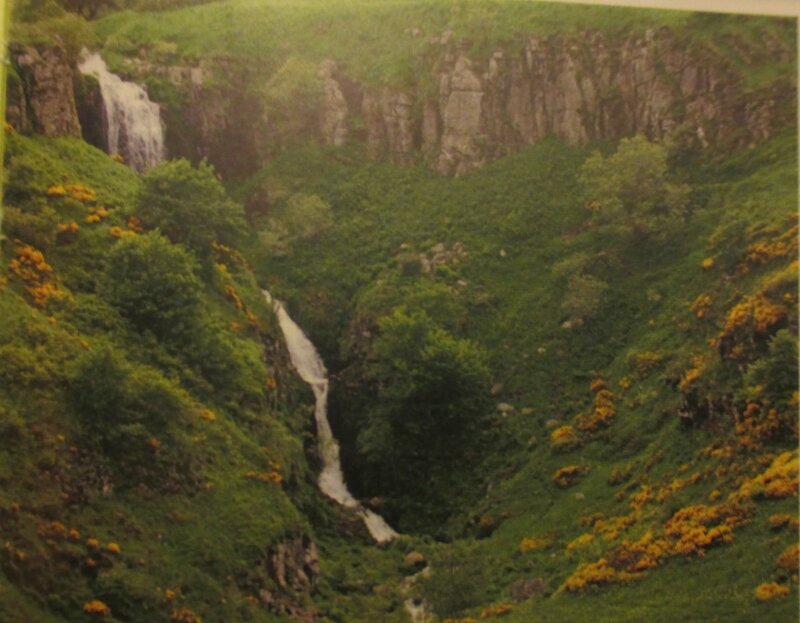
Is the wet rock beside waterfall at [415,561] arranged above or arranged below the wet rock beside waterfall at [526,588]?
below

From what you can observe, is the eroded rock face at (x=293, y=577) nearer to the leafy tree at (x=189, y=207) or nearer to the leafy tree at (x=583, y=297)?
the leafy tree at (x=189, y=207)

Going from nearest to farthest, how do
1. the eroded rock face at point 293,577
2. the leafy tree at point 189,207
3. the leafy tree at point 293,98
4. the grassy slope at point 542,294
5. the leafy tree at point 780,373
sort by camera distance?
the eroded rock face at point 293,577, the leafy tree at point 780,373, the grassy slope at point 542,294, the leafy tree at point 189,207, the leafy tree at point 293,98

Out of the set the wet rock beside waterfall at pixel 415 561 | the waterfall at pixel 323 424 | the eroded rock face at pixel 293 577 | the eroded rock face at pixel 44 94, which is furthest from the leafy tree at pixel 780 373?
the eroded rock face at pixel 44 94

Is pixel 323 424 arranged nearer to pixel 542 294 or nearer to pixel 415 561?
pixel 415 561

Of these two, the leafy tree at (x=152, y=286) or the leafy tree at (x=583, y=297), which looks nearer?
the leafy tree at (x=152, y=286)

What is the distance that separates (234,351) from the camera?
16219 millimetres

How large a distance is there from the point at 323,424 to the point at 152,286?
12.2 feet

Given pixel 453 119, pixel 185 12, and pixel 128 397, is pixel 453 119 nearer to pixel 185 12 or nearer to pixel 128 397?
pixel 185 12

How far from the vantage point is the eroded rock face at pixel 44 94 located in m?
A: 15.7

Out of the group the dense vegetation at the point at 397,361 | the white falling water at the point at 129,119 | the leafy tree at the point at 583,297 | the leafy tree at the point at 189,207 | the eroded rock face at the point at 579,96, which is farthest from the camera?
the eroded rock face at the point at 579,96

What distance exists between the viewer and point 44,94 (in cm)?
1644

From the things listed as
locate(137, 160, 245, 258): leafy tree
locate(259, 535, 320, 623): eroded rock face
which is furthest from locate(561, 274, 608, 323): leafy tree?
locate(259, 535, 320, 623): eroded rock face

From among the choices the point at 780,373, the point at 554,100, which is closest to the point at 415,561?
the point at 780,373

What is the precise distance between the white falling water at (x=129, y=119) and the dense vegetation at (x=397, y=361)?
0.48 meters
